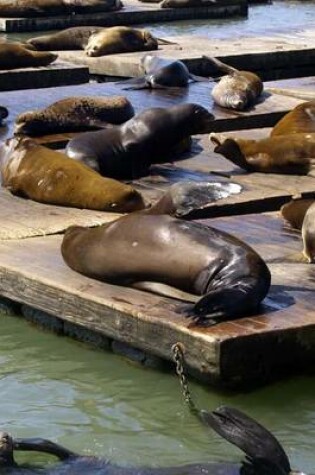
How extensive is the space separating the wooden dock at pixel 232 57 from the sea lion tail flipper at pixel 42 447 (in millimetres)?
10086

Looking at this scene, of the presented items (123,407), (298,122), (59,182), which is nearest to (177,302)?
(123,407)

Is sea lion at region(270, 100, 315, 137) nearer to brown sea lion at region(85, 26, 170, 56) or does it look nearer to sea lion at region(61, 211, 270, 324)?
sea lion at region(61, 211, 270, 324)

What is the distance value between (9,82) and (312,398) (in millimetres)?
8771

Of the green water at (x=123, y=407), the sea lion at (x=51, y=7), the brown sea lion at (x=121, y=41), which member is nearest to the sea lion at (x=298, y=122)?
the green water at (x=123, y=407)

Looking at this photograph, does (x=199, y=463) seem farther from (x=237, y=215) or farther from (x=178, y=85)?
(x=178, y=85)

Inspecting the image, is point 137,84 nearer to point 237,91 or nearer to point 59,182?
point 237,91

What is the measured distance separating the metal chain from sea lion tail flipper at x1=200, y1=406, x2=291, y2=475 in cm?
87

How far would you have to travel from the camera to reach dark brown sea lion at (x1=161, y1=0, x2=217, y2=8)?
23375 mm

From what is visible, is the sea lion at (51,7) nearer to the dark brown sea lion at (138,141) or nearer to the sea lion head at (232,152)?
the dark brown sea lion at (138,141)

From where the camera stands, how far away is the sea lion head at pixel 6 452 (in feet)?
16.5

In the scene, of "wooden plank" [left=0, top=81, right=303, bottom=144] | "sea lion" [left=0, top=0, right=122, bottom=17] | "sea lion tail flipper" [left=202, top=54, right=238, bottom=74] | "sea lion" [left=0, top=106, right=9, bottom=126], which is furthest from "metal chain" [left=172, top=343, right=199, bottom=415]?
"sea lion" [left=0, top=0, right=122, bottom=17]

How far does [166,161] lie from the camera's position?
969 centimetres

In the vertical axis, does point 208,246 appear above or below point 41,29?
above

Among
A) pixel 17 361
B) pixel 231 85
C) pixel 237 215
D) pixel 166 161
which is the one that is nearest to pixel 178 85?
pixel 231 85
